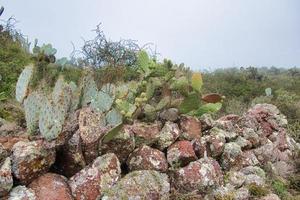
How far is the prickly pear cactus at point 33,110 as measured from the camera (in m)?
4.92

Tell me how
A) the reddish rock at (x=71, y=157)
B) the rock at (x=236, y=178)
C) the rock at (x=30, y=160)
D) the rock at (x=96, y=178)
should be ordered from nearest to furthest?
the rock at (x=30, y=160) → the rock at (x=96, y=178) → the reddish rock at (x=71, y=157) → the rock at (x=236, y=178)

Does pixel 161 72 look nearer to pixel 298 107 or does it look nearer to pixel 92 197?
pixel 92 197

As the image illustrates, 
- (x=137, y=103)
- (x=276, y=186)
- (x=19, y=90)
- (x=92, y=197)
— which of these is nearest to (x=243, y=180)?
(x=276, y=186)

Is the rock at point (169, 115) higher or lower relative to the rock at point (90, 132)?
higher

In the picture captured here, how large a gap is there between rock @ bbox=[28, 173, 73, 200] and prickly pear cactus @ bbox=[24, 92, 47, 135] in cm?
60

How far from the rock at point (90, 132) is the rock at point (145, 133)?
1.94 ft

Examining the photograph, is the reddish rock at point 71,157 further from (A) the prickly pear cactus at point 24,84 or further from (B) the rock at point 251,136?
(B) the rock at point 251,136

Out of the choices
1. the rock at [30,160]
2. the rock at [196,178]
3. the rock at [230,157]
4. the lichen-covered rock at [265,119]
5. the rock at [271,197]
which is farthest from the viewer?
the lichen-covered rock at [265,119]

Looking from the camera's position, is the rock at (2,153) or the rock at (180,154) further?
the rock at (180,154)

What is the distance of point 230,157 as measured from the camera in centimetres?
624

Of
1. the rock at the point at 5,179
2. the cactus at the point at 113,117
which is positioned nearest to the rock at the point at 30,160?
the rock at the point at 5,179

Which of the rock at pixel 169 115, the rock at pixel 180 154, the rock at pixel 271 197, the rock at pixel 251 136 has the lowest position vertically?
the rock at pixel 271 197

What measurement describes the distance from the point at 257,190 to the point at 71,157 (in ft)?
8.33

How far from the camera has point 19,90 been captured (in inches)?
211
